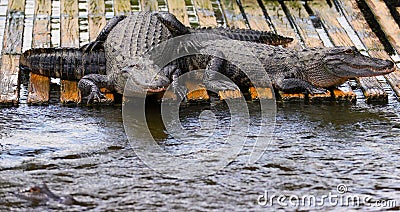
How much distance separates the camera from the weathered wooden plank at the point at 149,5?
895 cm

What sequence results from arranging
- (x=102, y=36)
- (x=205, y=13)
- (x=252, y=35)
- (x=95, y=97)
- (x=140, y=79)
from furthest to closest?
(x=205, y=13) < (x=252, y=35) < (x=102, y=36) < (x=95, y=97) < (x=140, y=79)

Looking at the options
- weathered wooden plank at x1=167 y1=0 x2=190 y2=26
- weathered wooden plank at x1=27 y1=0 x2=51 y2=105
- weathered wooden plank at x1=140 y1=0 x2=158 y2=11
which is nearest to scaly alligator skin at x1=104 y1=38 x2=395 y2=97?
weathered wooden plank at x1=27 y1=0 x2=51 y2=105

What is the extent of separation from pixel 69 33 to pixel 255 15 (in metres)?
2.02

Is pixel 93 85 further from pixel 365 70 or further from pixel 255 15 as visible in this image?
pixel 255 15

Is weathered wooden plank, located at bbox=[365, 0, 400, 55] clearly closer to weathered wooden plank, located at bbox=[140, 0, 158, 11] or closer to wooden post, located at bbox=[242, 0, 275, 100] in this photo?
wooden post, located at bbox=[242, 0, 275, 100]

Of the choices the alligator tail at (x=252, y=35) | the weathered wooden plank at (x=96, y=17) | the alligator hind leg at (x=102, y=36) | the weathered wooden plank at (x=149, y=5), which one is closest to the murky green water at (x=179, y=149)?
the alligator hind leg at (x=102, y=36)

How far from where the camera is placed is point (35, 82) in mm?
7305

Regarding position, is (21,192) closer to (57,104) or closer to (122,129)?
(122,129)

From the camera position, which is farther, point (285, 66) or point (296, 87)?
point (285, 66)

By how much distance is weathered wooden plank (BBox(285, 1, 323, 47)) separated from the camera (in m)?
8.30

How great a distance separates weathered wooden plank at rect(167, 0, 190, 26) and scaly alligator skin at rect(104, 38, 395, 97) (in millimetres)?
1061

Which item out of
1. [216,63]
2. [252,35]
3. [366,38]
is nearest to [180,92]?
[216,63]

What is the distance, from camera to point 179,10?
8906 millimetres

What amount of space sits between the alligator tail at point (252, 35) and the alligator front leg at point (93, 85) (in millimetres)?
1235
